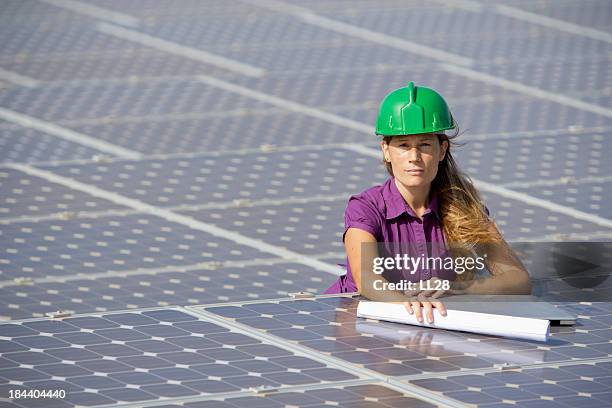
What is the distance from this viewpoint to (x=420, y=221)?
25.6ft

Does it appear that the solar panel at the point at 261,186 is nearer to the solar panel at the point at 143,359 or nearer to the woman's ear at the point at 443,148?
the solar panel at the point at 143,359

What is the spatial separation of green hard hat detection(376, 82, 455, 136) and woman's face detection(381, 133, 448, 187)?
67mm

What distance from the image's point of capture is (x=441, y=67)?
61.7 ft

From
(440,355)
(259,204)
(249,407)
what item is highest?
(259,204)

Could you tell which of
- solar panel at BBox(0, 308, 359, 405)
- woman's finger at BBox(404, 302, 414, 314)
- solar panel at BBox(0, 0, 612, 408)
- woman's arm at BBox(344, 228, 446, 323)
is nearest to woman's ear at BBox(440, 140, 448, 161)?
woman's arm at BBox(344, 228, 446, 323)

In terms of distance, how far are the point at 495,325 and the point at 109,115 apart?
34.0 ft

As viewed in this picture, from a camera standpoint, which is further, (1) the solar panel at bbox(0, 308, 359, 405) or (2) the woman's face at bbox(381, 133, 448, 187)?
(2) the woman's face at bbox(381, 133, 448, 187)

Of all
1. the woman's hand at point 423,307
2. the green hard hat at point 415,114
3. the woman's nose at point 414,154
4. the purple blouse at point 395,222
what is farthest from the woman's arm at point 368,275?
the green hard hat at point 415,114

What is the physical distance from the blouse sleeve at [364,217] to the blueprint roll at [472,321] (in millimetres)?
758

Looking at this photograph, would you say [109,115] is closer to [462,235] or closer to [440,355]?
[462,235]

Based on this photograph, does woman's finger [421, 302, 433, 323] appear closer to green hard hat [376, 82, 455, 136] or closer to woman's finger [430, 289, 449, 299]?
woman's finger [430, 289, 449, 299]

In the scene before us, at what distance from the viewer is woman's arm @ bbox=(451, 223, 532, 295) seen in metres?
7.21

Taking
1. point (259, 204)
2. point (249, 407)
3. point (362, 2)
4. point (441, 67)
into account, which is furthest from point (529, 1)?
point (249, 407)

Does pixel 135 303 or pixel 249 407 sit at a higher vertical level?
pixel 135 303
